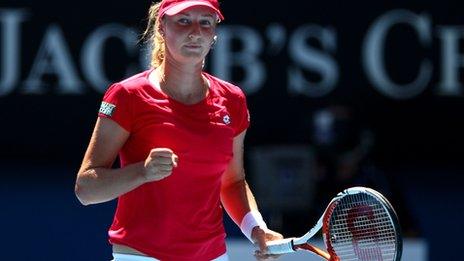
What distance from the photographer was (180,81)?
4094mm

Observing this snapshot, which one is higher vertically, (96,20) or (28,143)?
(96,20)

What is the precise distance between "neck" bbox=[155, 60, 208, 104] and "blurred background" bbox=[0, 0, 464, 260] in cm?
390

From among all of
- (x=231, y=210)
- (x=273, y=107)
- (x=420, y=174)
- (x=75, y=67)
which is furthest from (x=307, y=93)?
(x=231, y=210)

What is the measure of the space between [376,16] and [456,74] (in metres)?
0.58

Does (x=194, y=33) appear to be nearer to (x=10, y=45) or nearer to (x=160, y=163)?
(x=160, y=163)

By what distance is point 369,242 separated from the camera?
13.7 feet

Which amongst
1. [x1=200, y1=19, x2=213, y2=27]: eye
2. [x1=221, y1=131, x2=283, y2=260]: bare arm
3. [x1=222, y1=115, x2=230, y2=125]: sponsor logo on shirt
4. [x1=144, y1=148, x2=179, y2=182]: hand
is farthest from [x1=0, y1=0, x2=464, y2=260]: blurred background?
[x1=144, y1=148, x2=179, y2=182]: hand

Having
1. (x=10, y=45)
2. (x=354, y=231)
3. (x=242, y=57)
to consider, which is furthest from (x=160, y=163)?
(x=10, y=45)

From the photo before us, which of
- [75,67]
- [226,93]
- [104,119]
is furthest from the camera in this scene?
[75,67]

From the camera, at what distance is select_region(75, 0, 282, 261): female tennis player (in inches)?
156

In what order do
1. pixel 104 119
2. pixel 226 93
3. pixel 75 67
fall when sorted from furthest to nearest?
pixel 75 67 < pixel 226 93 < pixel 104 119

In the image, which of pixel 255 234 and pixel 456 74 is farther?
pixel 456 74

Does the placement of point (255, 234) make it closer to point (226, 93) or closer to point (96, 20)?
point (226, 93)

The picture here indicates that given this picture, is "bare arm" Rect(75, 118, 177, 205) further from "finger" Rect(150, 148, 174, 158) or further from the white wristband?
the white wristband
